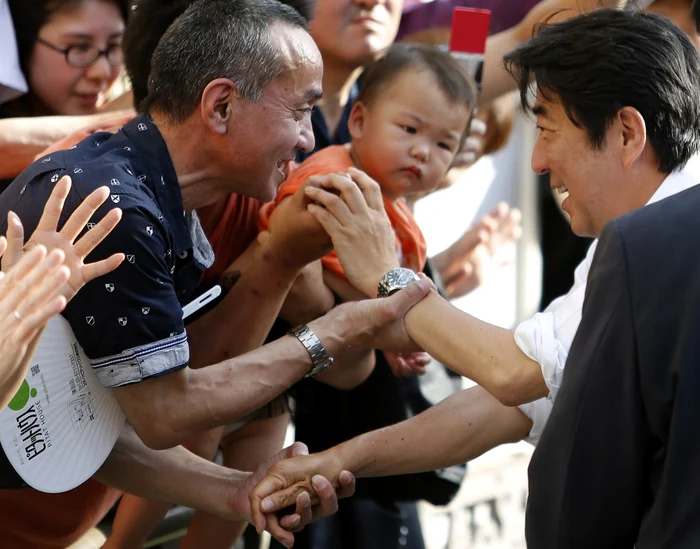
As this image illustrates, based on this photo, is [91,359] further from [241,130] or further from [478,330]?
[478,330]

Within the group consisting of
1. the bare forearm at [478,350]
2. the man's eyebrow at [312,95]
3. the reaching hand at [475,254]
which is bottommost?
the reaching hand at [475,254]

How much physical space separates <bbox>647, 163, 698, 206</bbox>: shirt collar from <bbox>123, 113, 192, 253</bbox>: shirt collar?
3.10 ft

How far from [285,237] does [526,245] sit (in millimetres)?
2767

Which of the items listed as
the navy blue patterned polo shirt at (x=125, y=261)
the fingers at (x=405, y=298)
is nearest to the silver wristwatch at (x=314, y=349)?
the fingers at (x=405, y=298)

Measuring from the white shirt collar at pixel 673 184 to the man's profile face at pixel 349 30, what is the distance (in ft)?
4.00

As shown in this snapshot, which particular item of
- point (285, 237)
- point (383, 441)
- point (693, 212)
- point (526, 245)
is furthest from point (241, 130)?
point (526, 245)

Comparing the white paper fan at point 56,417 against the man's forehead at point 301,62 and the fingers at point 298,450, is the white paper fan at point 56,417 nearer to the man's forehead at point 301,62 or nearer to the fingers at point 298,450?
the fingers at point 298,450

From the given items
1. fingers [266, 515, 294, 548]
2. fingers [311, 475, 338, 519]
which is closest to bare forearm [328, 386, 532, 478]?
fingers [311, 475, 338, 519]

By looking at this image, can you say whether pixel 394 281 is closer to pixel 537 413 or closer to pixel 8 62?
pixel 537 413

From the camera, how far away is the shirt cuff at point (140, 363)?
6.68 ft

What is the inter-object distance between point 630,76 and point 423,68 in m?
0.81

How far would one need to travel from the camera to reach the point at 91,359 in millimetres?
2068

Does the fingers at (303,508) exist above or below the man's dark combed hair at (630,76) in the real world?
below

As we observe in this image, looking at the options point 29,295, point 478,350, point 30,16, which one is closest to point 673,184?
point 478,350
